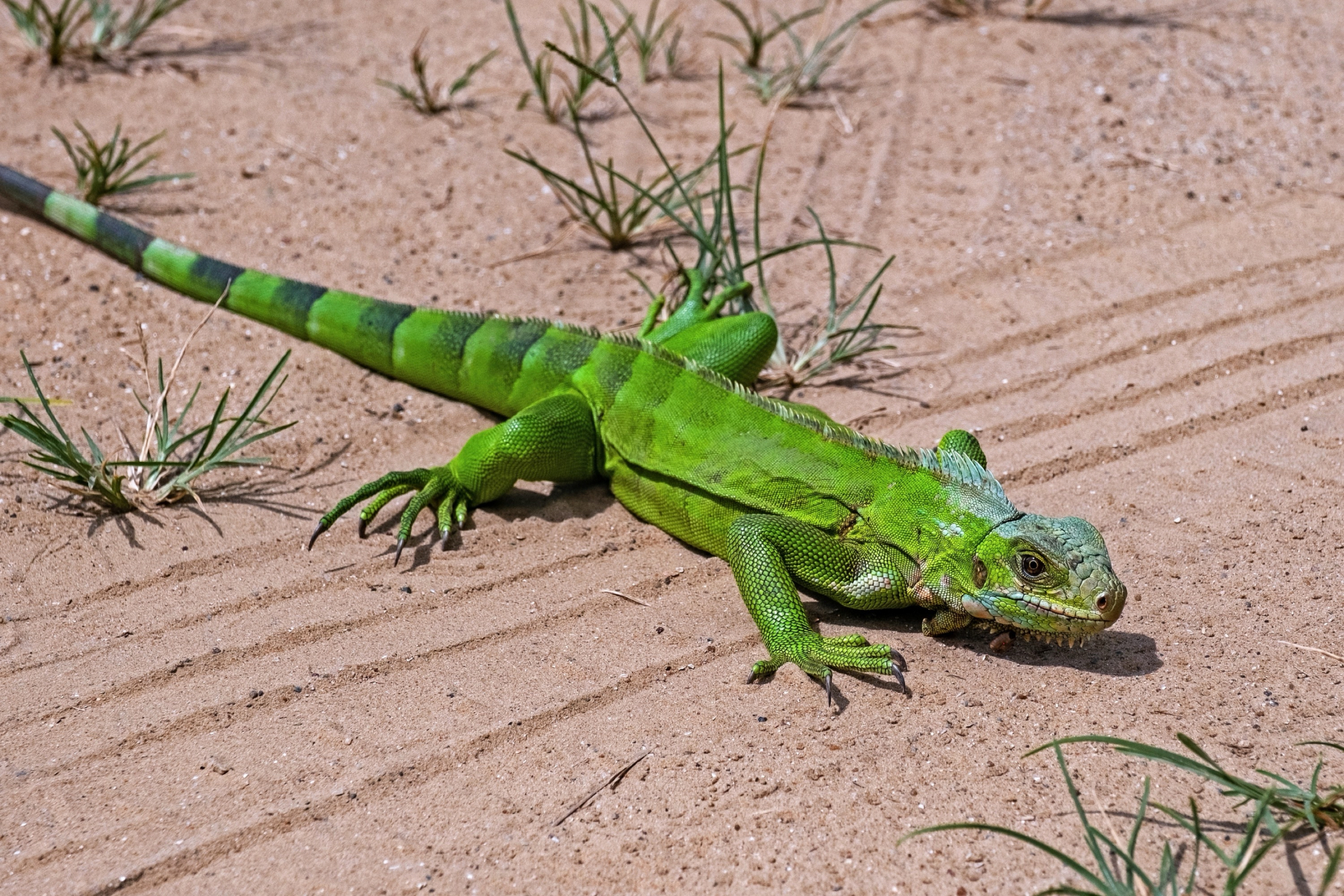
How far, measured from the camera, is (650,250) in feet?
20.6

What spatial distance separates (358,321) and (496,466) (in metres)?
1.28

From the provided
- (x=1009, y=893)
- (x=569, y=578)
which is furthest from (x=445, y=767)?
(x=1009, y=893)

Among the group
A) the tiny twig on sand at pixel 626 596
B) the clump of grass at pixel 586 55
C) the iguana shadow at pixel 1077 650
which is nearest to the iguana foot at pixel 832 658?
the iguana shadow at pixel 1077 650

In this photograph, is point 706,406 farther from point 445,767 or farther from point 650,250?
point 650,250

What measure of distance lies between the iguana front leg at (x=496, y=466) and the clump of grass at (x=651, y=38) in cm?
304

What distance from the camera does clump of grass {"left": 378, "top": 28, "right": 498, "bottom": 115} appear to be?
→ 687cm

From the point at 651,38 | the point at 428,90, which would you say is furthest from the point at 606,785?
the point at 651,38

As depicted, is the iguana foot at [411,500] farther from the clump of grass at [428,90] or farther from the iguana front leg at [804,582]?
the clump of grass at [428,90]

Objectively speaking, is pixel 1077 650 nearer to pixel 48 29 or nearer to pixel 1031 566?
pixel 1031 566

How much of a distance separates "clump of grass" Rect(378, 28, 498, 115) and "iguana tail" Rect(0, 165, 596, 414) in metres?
1.76

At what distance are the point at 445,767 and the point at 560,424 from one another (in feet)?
5.11

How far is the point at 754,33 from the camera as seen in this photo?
287 inches

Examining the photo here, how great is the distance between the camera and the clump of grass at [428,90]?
6867 millimetres

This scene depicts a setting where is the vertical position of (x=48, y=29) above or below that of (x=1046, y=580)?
above
